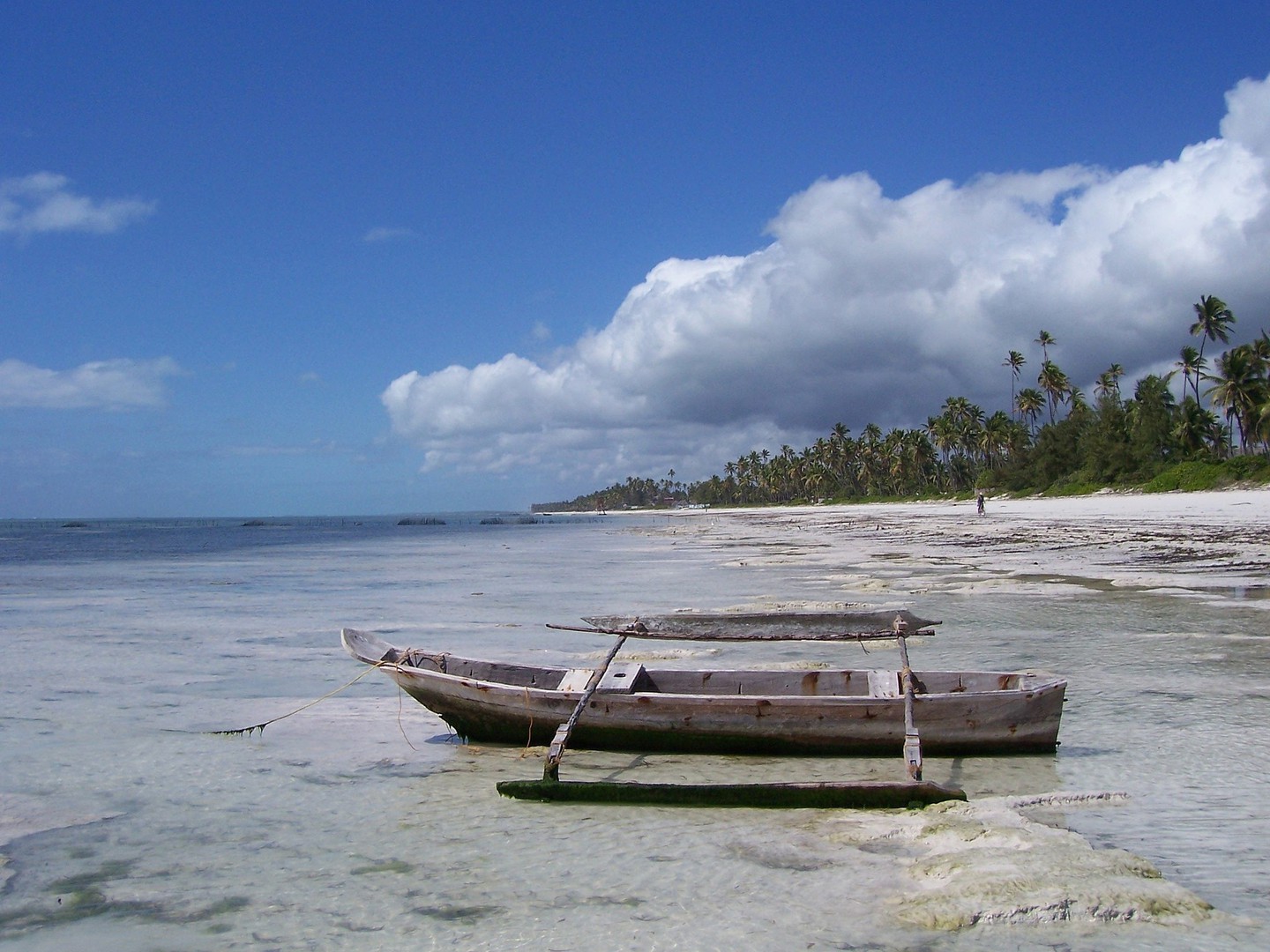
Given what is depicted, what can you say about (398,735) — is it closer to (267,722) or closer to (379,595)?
(267,722)

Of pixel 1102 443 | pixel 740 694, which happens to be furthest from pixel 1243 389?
pixel 740 694

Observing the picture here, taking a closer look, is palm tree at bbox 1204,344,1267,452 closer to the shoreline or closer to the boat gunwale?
the shoreline

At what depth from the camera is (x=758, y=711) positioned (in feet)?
27.8

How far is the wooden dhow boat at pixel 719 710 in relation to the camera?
27.0ft

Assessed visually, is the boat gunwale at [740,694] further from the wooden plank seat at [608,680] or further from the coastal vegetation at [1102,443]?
the coastal vegetation at [1102,443]

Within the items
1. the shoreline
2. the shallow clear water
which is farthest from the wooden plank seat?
the shoreline

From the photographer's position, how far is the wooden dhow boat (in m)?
8.23

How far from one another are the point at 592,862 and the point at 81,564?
1877 inches

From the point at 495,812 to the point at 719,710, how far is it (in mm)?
2331

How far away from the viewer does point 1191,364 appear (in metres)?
70.7

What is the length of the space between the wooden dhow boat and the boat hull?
1 cm

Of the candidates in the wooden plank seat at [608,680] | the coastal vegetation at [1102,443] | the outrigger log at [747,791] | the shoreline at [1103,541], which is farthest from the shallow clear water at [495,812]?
the coastal vegetation at [1102,443]

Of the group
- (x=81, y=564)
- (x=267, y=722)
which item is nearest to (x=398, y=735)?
(x=267, y=722)

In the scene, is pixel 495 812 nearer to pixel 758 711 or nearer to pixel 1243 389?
pixel 758 711
